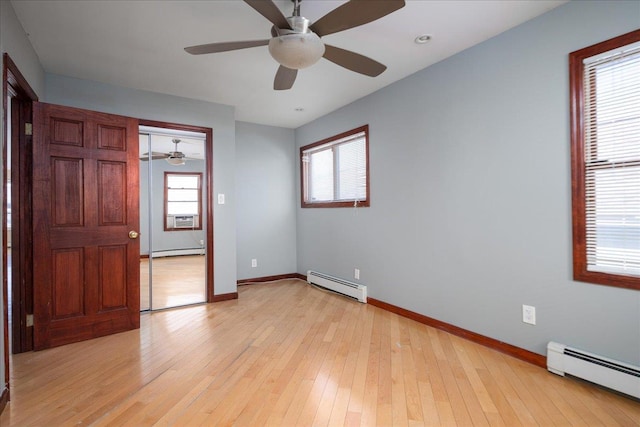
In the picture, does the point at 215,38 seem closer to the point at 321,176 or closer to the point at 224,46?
the point at 224,46

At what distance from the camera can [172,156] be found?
13.6 ft

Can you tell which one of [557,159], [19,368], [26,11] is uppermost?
[26,11]

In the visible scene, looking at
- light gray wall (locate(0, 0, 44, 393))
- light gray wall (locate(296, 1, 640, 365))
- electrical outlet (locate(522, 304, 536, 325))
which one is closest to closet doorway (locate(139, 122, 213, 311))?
light gray wall (locate(0, 0, 44, 393))

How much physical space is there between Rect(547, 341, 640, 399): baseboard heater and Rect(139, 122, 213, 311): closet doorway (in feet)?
11.8

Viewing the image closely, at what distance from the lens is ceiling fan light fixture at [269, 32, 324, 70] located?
5.89 feet

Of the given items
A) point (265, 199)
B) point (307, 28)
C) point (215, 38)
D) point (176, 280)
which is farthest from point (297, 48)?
point (176, 280)

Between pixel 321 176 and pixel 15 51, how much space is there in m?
3.48

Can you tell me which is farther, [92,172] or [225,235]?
[225,235]

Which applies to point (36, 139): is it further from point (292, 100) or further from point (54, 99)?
point (292, 100)

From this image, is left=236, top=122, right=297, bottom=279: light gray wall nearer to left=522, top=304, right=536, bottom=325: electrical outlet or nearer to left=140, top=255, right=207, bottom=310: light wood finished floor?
left=140, top=255, right=207, bottom=310: light wood finished floor

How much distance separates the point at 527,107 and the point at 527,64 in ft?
1.09

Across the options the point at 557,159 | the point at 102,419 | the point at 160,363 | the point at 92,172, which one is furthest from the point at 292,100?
the point at 102,419

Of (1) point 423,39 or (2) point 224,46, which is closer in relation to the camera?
(2) point 224,46

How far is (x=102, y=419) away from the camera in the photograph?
1.74 m
